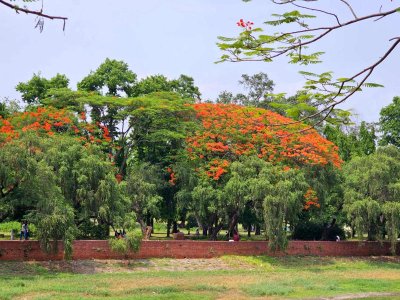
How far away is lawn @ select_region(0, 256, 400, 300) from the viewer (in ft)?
66.9

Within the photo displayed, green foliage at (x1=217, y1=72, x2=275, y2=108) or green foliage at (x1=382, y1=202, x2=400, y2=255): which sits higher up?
green foliage at (x1=217, y1=72, x2=275, y2=108)

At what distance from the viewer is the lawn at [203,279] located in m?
20.4

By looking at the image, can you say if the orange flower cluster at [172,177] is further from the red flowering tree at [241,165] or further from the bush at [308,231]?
the bush at [308,231]

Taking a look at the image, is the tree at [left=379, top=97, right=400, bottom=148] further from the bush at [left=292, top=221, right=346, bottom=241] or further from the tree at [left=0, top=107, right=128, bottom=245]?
the tree at [left=0, top=107, right=128, bottom=245]

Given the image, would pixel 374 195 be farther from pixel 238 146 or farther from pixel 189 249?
pixel 189 249

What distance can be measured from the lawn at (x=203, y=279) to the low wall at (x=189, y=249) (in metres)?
0.49

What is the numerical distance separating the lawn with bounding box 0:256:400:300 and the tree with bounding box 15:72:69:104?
46.3 feet

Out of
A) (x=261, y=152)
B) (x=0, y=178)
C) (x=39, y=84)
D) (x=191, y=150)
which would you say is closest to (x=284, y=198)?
(x=261, y=152)

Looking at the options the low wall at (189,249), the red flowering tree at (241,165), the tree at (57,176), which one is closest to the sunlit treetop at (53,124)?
the tree at (57,176)

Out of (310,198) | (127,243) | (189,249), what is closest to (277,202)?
(310,198)

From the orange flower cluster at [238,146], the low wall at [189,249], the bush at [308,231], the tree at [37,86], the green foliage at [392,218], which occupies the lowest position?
the low wall at [189,249]

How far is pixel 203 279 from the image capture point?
24219 millimetres

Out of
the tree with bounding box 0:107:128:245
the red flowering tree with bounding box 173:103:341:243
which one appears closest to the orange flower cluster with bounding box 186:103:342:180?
the red flowering tree with bounding box 173:103:341:243

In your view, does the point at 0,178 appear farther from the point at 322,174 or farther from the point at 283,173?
the point at 322,174
